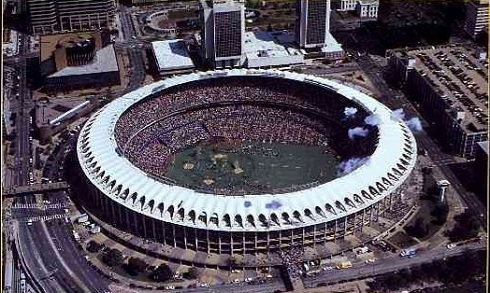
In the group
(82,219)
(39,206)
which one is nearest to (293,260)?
(82,219)

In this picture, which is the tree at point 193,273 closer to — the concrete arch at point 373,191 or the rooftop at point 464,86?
the concrete arch at point 373,191

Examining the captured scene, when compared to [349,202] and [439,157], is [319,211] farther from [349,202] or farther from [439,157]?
[439,157]

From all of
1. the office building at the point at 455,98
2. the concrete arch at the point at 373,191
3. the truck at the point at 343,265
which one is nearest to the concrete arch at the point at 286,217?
the truck at the point at 343,265

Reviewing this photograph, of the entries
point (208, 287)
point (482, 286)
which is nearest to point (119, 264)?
point (208, 287)

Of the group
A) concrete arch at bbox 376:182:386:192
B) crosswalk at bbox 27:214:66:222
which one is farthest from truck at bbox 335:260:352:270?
crosswalk at bbox 27:214:66:222

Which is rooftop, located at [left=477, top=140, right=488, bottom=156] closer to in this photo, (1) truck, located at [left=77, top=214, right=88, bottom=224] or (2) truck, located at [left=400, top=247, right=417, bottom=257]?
(2) truck, located at [left=400, top=247, right=417, bottom=257]

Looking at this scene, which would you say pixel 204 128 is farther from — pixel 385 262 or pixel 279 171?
pixel 385 262
